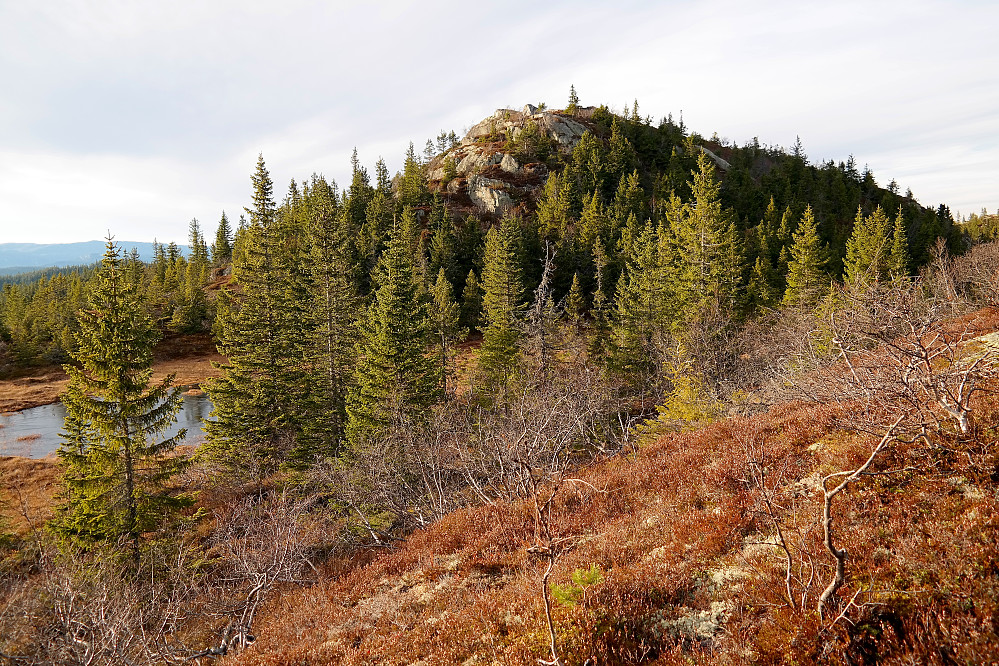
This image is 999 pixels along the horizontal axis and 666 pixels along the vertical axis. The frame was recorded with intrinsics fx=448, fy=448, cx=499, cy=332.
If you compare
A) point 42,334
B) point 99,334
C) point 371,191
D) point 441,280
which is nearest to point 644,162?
point 371,191

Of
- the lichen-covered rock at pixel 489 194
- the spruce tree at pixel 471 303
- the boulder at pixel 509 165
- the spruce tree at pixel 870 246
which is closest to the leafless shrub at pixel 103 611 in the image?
the spruce tree at pixel 471 303

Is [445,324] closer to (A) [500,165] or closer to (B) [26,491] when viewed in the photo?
(B) [26,491]

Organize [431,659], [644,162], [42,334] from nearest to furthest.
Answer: [431,659]
[42,334]
[644,162]

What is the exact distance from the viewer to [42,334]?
6969cm

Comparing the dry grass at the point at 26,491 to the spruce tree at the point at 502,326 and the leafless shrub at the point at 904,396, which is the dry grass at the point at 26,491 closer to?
the spruce tree at the point at 502,326

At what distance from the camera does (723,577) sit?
4.99 metres

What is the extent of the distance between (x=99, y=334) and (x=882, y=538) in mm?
23099

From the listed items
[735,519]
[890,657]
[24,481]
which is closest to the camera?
[890,657]

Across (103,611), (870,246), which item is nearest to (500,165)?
(870,246)

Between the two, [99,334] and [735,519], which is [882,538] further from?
[99,334]

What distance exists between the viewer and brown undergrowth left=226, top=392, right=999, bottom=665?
361cm

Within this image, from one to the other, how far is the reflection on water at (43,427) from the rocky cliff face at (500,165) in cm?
5677

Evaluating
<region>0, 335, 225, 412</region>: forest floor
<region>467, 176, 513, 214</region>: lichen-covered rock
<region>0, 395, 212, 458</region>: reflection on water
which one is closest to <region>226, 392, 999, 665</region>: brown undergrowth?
<region>0, 395, 212, 458</region>: reflection on water

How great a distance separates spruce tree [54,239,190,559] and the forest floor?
38980 millimetres
